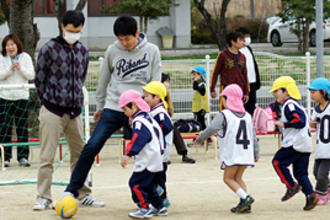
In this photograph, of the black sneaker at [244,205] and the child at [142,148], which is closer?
the child at [142,148]

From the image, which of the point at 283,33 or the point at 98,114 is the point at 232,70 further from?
the point at 283,33

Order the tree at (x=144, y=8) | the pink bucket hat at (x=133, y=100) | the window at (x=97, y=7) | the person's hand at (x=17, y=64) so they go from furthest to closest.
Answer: the window at (x=97, y=7)
the tree at (x=144, y=8)
the person's hand at (x=17, y=64)
the pink bucket hat at (x=133, y=100)

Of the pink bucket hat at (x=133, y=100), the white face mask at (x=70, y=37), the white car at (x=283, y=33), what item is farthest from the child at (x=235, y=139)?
the white car at (x=283, y=33)

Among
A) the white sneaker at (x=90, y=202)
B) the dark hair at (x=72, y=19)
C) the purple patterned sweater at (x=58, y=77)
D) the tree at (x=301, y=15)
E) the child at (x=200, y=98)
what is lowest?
the white sneaker at (x=90, y=202)

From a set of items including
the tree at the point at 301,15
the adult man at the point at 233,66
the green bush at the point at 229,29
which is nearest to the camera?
the adult man at the point at 233,66

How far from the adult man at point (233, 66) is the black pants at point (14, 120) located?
2816mm

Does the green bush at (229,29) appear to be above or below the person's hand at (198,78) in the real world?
above

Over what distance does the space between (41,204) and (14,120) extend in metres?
3.54

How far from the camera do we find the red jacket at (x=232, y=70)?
36.2ft

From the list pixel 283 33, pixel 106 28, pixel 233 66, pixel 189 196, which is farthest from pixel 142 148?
pixel 106 28

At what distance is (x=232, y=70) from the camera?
11.1 m

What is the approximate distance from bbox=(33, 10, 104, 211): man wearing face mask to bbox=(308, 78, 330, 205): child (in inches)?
99.4

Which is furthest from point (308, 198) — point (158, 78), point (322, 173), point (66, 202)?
point (66, 202)

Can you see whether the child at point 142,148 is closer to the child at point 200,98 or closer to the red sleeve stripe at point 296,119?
the red sleeve stripe at point 296,119
